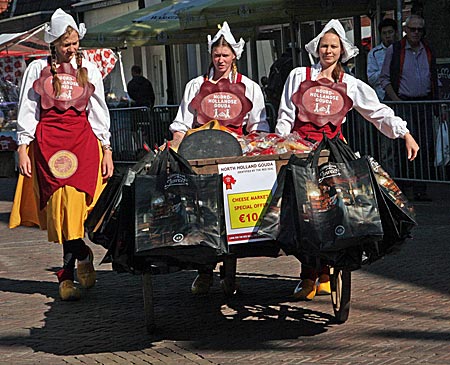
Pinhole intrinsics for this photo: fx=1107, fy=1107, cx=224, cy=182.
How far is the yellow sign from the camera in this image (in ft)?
19.6

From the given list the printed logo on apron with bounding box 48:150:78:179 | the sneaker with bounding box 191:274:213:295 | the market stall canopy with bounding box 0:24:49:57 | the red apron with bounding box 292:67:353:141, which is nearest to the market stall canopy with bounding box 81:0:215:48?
the market stall canopy with bounding box 0:24:49:57

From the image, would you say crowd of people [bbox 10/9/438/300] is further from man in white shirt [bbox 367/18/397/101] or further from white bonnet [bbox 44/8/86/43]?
man in white shirt [bbox 367/18/397/101]

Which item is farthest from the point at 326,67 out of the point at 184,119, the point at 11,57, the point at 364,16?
the point at 11,57

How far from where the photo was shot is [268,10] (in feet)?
54.6

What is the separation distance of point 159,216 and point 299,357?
110 centimetres

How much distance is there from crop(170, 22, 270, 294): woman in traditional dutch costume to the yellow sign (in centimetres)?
135

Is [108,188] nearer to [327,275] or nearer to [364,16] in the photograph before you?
[327,275]

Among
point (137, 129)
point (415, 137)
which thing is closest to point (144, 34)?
point (137, 129)

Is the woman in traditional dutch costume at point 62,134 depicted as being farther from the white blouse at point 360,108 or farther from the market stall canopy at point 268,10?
the market stall canopy at point 268,10

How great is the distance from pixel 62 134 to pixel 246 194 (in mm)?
2293

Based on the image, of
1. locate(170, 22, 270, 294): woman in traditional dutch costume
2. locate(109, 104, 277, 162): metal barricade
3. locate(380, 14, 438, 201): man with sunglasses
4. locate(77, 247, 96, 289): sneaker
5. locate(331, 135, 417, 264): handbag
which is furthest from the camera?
locate(109, 104, 277, 162): metal barricade

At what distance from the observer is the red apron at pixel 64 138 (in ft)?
25.7

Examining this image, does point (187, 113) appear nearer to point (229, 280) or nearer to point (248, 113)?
point (248, 113)

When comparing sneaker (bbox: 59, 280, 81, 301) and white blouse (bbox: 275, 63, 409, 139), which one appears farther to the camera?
sneaker (bbox: 59, 280, 81, 301)
